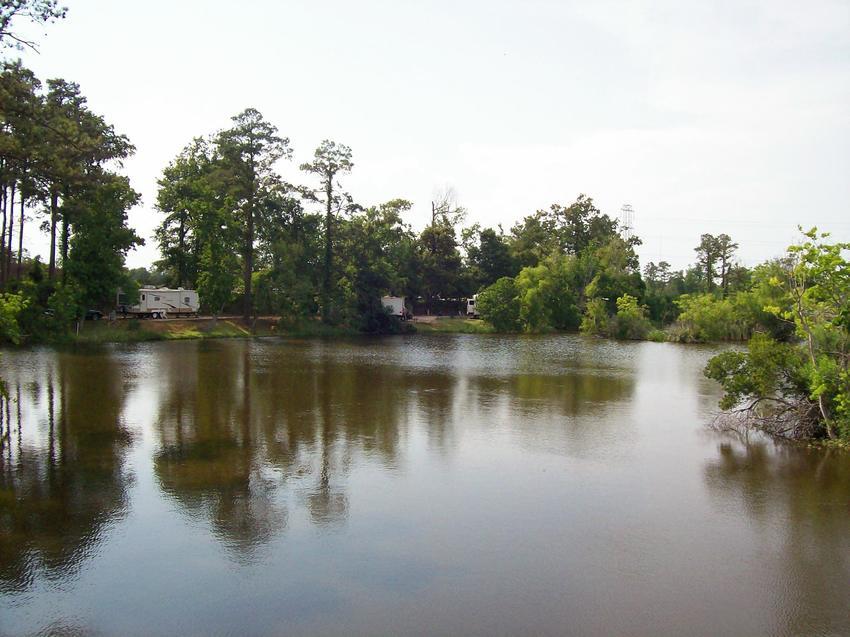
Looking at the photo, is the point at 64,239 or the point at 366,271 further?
the point at 366,271

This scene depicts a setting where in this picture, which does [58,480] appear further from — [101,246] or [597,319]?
[597,319]

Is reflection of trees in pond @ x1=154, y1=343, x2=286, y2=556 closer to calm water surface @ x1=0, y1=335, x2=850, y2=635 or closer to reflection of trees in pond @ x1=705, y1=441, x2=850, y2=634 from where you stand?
calm water surface @ x1=0, y1=335, x2=850, y2=635

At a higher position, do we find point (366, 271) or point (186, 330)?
point (366, 271)

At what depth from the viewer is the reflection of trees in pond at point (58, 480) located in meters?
9.30

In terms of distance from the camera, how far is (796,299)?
16.6 m

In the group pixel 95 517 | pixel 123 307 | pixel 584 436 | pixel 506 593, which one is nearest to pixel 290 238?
pixel 123 307

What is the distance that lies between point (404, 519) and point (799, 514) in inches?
269

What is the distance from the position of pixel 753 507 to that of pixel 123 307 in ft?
140

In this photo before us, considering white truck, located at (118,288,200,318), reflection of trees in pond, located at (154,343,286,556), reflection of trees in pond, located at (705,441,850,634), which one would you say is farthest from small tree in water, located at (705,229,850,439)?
white truck, located at (118,288,200,318)

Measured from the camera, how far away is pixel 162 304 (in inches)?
1855

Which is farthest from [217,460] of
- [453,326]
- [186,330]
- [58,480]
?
[453,326]

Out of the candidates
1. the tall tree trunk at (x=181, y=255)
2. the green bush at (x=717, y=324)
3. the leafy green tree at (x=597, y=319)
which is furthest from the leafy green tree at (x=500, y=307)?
the tall tree trunk at (x=181, y=255)

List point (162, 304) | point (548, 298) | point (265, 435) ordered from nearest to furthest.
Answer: point (265, 435), point (162, 304), point (548, 298)

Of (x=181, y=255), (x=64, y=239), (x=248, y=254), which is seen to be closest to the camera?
(x=64, y=239)
